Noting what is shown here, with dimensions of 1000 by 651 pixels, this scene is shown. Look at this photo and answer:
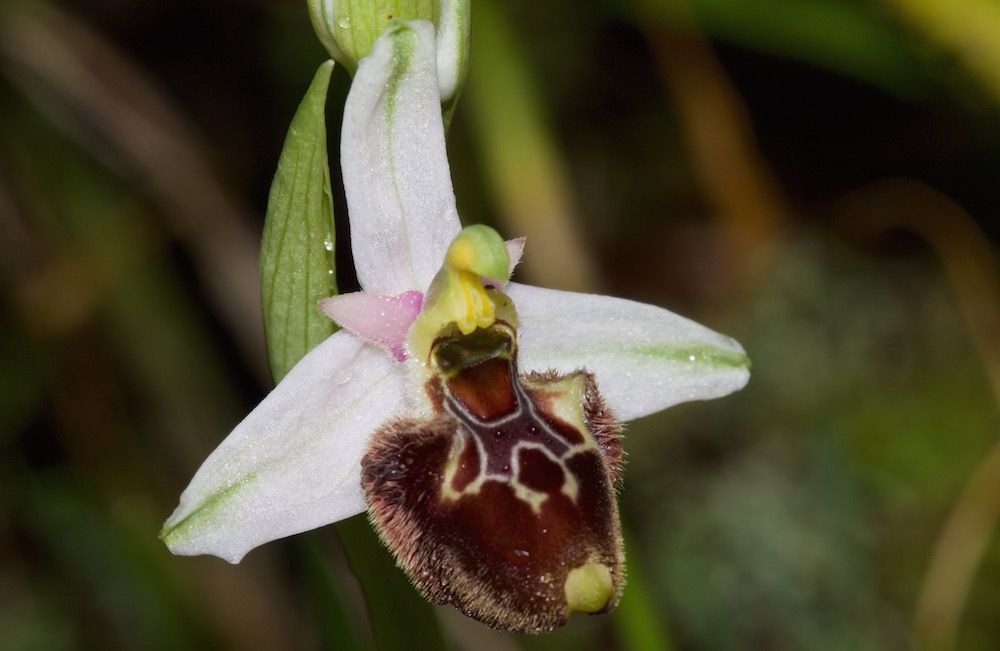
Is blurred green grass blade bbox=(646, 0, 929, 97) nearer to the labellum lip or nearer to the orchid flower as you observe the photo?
the orchid flower

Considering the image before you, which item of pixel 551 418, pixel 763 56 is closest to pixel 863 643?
pixel 551 418

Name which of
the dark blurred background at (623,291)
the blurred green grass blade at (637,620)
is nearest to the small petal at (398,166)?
the blurred green grass blade at (637,620)

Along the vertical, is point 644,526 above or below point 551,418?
below

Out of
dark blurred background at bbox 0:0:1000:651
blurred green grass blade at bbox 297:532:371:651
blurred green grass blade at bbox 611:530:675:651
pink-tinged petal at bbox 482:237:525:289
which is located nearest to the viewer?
pink-tinged petal at bbox 482:237:525:289

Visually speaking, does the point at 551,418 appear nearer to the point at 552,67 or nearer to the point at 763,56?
the point at 552,67

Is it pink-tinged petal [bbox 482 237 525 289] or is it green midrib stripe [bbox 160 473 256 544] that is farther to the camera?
pink-tinged petal [bbox 482 237 525 289]

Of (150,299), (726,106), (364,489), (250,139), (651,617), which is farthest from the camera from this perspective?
(250,139)

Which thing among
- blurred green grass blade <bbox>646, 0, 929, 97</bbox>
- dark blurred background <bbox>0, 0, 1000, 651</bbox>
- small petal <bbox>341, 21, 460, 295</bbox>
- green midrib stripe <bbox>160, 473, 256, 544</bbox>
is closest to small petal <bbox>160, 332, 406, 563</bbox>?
green midrib stripe <bbox>160, 473, 256, 544</bbox>

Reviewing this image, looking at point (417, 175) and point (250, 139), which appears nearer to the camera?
point (417, 175)
